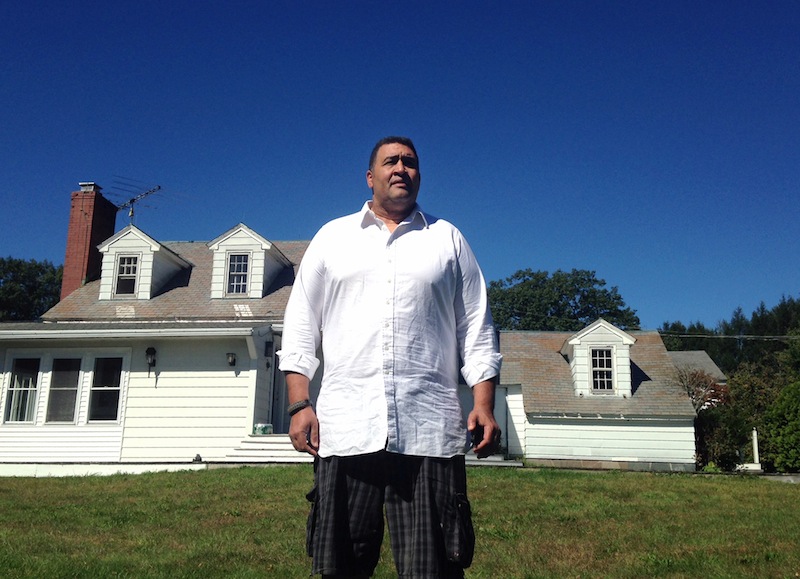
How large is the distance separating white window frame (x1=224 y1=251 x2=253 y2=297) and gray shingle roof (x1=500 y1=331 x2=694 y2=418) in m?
6.77

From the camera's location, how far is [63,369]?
15297 mm

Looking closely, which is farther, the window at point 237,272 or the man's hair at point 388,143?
the window at point 237,272

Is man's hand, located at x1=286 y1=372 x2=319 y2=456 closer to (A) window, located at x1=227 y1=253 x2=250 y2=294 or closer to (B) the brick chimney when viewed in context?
(A) window, located at x1=227 y1=253 x2=250 y2=294

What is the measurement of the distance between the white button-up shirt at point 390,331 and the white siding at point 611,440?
52.9 ft

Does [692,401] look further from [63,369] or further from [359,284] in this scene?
[359,284]

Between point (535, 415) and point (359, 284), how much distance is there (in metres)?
16.4

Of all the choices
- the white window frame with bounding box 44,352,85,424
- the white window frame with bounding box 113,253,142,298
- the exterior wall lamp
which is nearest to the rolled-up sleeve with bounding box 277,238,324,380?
the exterior wall lamp

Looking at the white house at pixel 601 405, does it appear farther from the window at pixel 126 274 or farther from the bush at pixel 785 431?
the window at pixel 126 274

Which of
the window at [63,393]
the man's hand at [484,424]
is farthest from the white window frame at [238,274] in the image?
the man's hand at [484,424]

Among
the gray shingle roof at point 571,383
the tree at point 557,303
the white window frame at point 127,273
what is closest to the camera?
the white window frame at point 127,273

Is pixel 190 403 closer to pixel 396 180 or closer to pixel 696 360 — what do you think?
pixel 396 180

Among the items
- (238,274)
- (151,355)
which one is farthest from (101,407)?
(238,274)

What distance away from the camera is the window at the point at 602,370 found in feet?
62.6

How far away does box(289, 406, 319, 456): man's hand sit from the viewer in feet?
8.95
